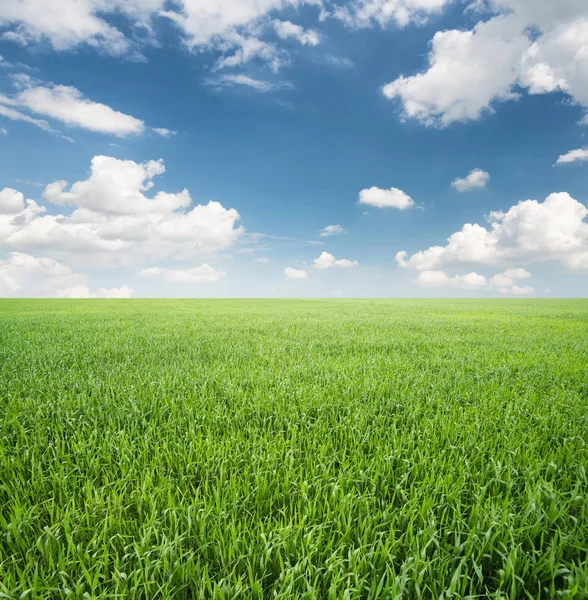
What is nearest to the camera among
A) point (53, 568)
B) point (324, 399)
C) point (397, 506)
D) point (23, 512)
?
point (53, 568)

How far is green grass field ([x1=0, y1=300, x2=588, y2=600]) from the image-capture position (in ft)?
7.50

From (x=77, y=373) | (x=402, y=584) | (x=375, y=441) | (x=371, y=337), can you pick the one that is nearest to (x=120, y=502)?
(x=402, y=584)

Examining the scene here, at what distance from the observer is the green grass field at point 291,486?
2287mm

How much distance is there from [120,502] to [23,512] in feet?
2.44

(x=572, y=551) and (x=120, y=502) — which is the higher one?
(x=120, y=502)

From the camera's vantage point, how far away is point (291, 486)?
322 cm

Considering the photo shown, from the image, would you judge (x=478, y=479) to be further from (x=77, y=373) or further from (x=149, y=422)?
(x=77, y=373)

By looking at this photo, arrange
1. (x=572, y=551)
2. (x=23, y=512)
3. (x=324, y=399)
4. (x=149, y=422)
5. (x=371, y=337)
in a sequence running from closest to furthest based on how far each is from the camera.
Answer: (x=572, y=551)
(x=23, y=512)
(x=149, y=422)
(x=324, y=399)
(x=371, y=337)

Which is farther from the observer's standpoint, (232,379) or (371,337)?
(371,337)

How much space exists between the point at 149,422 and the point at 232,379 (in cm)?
208

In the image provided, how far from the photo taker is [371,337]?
12773 mm

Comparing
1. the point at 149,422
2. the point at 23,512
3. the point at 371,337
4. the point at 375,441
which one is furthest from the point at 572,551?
the point at 371,337

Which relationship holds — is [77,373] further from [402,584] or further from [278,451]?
[402,584]

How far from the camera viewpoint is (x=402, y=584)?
2.10 metres
